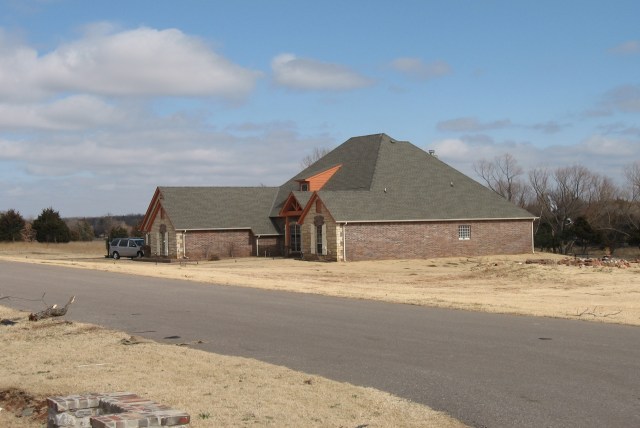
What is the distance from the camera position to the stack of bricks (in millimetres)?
6574

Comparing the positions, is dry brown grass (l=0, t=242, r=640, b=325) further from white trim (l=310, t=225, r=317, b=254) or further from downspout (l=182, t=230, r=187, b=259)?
downspout (l=182, t=230, r=187, b=259)

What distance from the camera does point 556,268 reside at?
31750 mm

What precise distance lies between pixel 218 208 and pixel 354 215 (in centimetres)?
1271

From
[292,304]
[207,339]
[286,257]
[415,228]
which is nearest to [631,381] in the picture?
[207,339]

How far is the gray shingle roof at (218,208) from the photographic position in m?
53.5

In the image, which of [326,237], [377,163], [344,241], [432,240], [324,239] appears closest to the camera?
[344,241]

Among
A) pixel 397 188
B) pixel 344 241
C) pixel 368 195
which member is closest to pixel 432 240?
pixel 397 188

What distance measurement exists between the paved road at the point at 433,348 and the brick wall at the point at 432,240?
78.6ft

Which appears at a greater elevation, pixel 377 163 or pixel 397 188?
pixel 377 163

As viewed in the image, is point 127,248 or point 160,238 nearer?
point 160,238

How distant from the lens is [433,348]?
12797 millimetres

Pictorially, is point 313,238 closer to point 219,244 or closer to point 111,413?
point 219,244

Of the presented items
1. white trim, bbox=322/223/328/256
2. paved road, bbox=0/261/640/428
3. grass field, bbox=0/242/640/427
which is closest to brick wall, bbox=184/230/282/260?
white trim, bbox=322/223/328/256

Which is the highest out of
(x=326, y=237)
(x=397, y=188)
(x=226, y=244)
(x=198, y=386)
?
(x=397, y=188)
